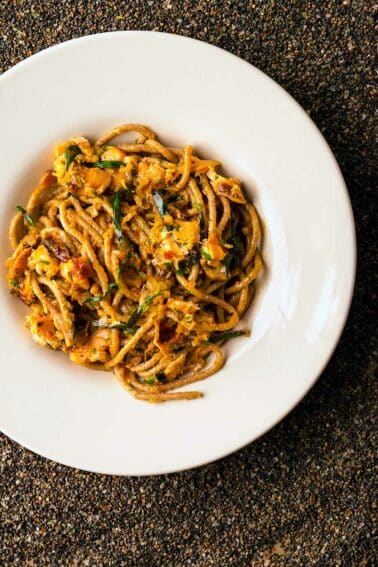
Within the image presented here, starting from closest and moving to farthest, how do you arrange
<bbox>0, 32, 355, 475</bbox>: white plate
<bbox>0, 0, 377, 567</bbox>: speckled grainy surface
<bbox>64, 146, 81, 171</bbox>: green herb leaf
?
<bbox>0, 32, 355, 475</bbox>: white plate, <bbox>64, 146, 81, 171</bbox>: green herb leaf, <bbox>0, 0, 377, 567</bbox>: speckled grainy surface

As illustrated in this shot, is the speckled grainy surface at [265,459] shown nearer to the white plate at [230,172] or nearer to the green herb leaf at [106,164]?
the white plate at [230,172]

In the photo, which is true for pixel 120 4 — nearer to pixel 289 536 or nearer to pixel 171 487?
pixel 171 487

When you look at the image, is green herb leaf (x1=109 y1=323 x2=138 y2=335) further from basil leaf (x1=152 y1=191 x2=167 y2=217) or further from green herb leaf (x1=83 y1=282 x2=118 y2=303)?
basil leaf (x1=152 y1=191 x2=167 y2=217)

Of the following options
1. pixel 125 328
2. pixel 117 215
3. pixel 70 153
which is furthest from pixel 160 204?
pixel 125 328

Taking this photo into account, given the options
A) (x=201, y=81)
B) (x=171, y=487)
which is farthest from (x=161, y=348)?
(x=201, y=81)

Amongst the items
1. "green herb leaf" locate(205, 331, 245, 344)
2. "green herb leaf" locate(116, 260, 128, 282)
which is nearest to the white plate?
"green herb leaf" locate(205, 331, 245, 344)

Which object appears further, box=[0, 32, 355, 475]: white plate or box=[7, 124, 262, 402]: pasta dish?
box=[7, 124, 262, 402]: pasta dish
